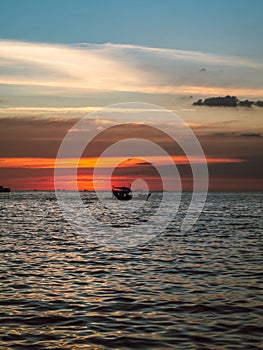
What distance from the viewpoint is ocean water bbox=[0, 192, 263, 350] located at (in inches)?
578

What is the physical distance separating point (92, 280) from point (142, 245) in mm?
15598

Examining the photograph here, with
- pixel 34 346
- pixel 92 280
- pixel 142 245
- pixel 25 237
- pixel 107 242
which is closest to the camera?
pixel 34 346

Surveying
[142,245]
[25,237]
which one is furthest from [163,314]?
[25,237]

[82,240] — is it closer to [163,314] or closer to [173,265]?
[173,265]

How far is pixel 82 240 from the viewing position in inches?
Result: 1695

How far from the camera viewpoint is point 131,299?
19422mm

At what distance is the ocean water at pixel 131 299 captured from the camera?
14.7 m

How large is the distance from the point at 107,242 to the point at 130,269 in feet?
49.0

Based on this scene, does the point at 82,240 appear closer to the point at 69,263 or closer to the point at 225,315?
the point at 69,263

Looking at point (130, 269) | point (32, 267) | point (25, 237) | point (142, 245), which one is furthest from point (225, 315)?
point (25, 237)

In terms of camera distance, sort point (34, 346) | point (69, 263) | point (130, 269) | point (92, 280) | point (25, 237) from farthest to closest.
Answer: point (25, 237)
point (69, 263)
point (130, 269)
point (92, 280)
point (34, 346)

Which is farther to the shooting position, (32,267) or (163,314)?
(32,267)

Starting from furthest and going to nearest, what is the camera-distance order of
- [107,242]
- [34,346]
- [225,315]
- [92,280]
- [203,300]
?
[107,242]
[92,280]
[203,300]
[225,315]
[34,346]

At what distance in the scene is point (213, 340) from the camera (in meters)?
14.5
